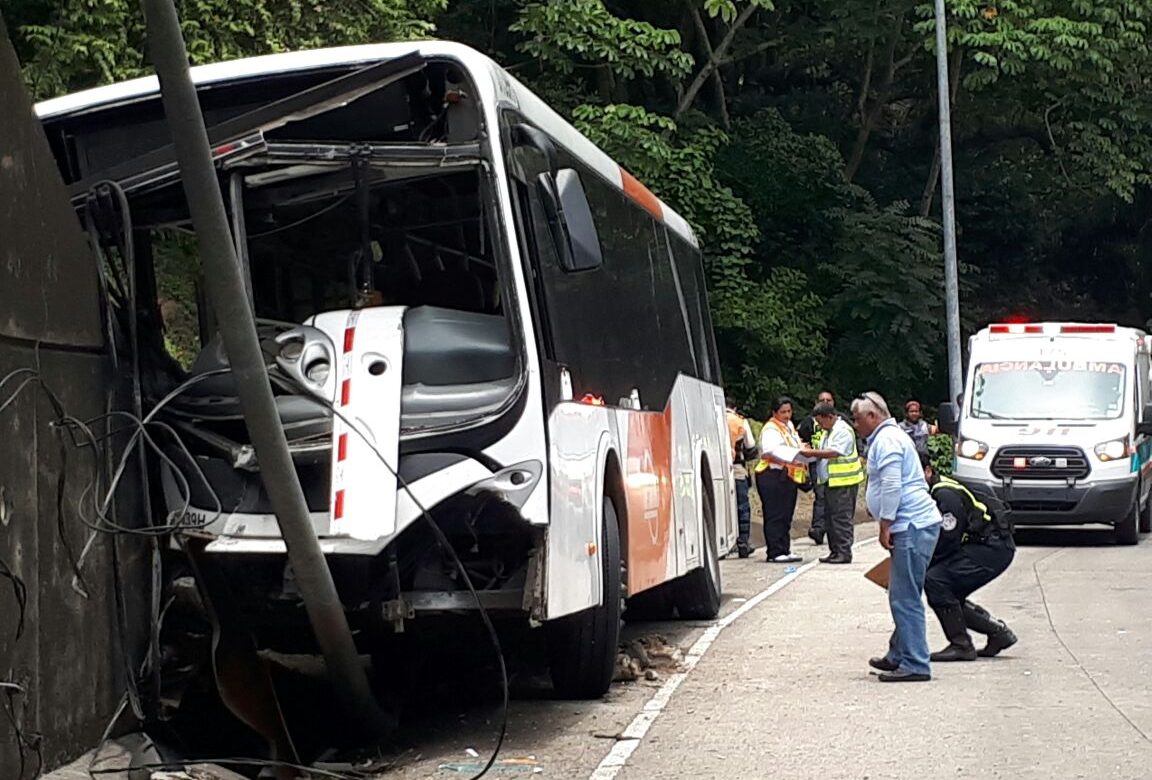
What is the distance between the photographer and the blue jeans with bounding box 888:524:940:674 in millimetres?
10398

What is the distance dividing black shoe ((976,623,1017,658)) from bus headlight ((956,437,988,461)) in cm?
1074

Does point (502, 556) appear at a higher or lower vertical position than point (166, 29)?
lower

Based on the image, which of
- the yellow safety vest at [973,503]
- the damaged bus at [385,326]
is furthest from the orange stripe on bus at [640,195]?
the yellow safety vest at [973,503]

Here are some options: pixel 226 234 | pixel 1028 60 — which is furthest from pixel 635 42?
pixel 226 234

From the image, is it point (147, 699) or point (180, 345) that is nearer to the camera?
point (147, 699)

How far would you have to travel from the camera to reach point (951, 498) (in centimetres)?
1126

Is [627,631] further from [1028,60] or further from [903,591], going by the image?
[1028,60]

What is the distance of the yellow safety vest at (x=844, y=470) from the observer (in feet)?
62.2

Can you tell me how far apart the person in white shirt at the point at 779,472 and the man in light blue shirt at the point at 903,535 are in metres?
8.52

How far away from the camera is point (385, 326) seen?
26.5ft

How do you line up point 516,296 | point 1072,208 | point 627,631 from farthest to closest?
point 1072,208, point 627,631, point 516,296

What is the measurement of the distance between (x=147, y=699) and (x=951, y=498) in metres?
5.57

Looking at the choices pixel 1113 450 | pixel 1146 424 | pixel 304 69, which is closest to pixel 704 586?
pixel 304 69

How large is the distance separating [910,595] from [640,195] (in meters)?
3.63
